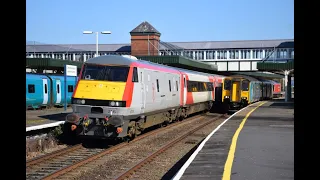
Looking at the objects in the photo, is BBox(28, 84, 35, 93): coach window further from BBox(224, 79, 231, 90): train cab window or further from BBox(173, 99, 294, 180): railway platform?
BBox(173, 99, 294, 180): railway platform

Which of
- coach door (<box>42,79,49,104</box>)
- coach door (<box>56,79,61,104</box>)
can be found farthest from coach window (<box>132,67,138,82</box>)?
coach door (<box>56,79,61,104</box>)

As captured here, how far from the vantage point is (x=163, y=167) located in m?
10.2

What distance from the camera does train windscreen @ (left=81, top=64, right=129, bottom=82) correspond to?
13508 mm

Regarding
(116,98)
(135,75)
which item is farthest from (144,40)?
(116,98)

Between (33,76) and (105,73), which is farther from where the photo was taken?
(33,76)

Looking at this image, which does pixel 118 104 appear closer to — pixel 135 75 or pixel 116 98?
pixel 116 98

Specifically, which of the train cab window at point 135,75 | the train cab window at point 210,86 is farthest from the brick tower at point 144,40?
the train cab window at point 135,75

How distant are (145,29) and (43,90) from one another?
43.5m

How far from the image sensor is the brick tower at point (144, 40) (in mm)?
68562

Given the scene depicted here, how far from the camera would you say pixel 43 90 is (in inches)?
1107

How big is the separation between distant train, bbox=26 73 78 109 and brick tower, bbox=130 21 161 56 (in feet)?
125
